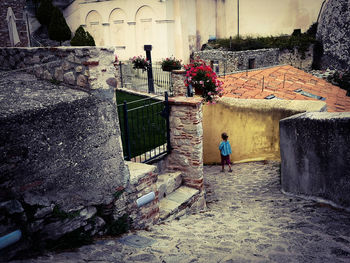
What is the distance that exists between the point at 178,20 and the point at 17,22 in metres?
17.1

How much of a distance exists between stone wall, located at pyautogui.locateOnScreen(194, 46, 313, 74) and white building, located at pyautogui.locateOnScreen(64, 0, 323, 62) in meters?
2.86

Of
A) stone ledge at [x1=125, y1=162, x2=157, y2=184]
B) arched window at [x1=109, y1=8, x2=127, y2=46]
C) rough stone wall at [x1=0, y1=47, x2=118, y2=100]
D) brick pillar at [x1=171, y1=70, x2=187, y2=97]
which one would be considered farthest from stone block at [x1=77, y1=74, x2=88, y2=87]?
arched window at [x1=109, y1=8, x2=127, y2=46]

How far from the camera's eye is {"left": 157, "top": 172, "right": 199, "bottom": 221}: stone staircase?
5410 mm

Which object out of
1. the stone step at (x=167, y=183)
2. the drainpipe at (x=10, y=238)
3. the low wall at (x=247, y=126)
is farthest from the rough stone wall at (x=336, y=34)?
the drainpipe at (x=10, y=238)

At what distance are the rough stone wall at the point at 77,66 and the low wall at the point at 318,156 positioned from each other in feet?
11.5

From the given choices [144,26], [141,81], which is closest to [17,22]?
[141,81]

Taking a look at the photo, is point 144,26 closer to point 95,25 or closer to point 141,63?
point 95,25

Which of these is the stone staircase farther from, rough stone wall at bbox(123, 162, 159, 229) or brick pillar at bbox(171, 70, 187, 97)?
brick pillar at bbox(171, 70, 187, 97)

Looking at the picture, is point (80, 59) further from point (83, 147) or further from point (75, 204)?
point (75, 204)

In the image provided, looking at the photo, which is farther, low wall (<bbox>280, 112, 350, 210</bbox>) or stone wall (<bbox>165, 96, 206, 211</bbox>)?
stone wall (<bbox>165, 96, 206, 211</bbox>)

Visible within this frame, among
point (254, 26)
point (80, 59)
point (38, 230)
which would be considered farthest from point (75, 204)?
point (254, 26)

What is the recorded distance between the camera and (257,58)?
20.8 metres

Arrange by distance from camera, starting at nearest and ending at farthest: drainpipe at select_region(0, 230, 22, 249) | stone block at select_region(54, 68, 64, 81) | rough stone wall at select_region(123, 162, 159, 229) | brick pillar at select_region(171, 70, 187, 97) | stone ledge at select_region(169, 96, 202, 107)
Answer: drainpipe at select_region(0, 230, 22, 249) < stone block at select_region(54, 68, 64, 81) < rough stone wall at select_region(123, 162, 159, 229) < stone ledge at select_region(169, 96, 202, 107) < brick pillar at select_region(171, 70, 187, 97)

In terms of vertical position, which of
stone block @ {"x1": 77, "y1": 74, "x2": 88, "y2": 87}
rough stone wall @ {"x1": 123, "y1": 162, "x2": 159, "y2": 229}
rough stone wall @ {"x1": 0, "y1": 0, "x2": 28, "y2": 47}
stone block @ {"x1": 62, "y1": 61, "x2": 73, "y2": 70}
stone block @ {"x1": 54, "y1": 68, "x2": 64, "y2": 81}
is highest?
rough stone wall @ {"x1": 0, "y1": 0, "x2": 28, "y2": 47}
